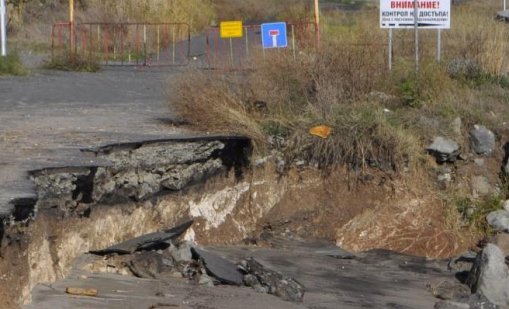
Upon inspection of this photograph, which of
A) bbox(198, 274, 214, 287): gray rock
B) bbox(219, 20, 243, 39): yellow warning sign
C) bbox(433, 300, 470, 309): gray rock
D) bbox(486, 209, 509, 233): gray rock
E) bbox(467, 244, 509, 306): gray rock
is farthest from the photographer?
bbox(219, 20, 243, 39): yellow warning sign

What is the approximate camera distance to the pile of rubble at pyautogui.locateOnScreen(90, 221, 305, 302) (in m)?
10.3

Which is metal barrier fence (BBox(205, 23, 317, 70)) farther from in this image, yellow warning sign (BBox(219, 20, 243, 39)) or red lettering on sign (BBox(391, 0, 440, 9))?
red lettering on sign (BBox(391, 0, 440, 9))

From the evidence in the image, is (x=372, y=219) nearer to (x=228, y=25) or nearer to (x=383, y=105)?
(x=383, y=105)

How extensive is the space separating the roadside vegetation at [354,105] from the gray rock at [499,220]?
11cm

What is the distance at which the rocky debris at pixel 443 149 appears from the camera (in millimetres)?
14805

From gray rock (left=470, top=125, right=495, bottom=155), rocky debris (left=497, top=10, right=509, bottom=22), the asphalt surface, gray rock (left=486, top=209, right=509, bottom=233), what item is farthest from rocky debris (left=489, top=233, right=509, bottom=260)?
rocky debris (left=497, top=10, right=509, bottom=22)

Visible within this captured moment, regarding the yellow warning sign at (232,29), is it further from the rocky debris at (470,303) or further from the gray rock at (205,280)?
the gray rock at (205,280)

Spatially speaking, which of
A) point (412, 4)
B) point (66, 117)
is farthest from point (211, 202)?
point (412, 4)

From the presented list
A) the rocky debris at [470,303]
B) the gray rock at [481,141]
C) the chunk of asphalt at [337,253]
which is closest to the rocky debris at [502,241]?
the gray rock at [481,141]

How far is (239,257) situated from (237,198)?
76.4 inches

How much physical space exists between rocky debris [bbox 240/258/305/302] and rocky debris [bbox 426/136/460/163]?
15.4 feet

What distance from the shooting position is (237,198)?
13.7 m

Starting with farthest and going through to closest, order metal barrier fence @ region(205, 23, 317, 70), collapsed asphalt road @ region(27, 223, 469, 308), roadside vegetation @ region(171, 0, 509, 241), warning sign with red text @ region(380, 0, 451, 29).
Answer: metal barrier fence @ region(205, 23, 317, 70), warning sign with red text @ region(380, 0, 451, 29), roadside vegetation @ region(171, 0, 509, 241), collapsed asphalt road @ region(27, 223, 469, 308)

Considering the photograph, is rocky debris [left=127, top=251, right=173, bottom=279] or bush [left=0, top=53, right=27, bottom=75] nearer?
rocky debris [left=127, top=251, right=173, bottom=279]
